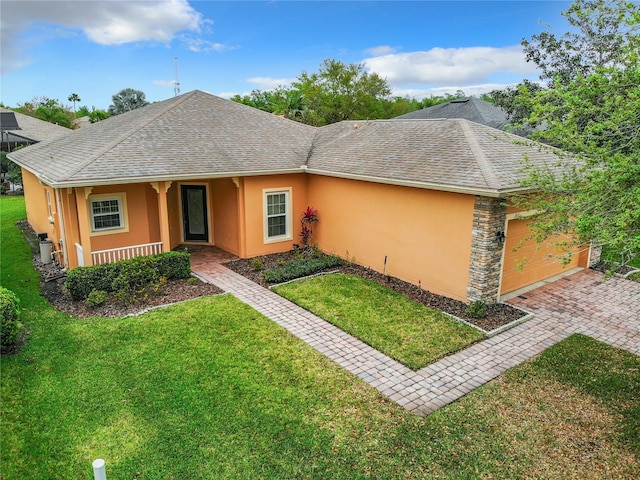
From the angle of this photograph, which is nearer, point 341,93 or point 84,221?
point 84,221

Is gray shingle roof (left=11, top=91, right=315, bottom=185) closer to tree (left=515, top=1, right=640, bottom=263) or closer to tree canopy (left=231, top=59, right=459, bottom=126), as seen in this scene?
tree (left=515, top=1, right=640, bottom=263)

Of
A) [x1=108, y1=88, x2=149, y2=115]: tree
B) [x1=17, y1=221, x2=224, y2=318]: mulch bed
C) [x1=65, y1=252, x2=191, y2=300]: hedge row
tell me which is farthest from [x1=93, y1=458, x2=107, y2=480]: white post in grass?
[x1=108, y1=88, x2=149, y2=115]: tree

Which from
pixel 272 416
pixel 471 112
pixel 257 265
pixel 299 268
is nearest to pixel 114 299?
pixel 257 265

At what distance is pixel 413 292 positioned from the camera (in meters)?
11.0

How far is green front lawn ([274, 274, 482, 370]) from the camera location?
8203mm

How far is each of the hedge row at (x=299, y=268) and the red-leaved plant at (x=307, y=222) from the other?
4.70ft

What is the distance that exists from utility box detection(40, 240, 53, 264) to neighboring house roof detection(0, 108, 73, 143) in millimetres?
17764

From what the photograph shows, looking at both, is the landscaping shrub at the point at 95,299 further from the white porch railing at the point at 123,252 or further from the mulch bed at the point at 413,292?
the mulch bed at the point at 413,292

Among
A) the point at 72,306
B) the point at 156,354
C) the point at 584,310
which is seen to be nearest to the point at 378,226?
the point at 584,310

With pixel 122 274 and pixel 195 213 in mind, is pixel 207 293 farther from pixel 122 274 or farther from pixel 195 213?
pixel 195 213

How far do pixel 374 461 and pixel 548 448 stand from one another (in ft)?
7.72

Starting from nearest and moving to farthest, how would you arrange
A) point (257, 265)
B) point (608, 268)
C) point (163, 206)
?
point (163, 206) < point (257, 265) < point (608, 268)

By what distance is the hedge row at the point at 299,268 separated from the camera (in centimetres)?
1179

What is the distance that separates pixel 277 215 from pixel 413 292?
5532 mm
